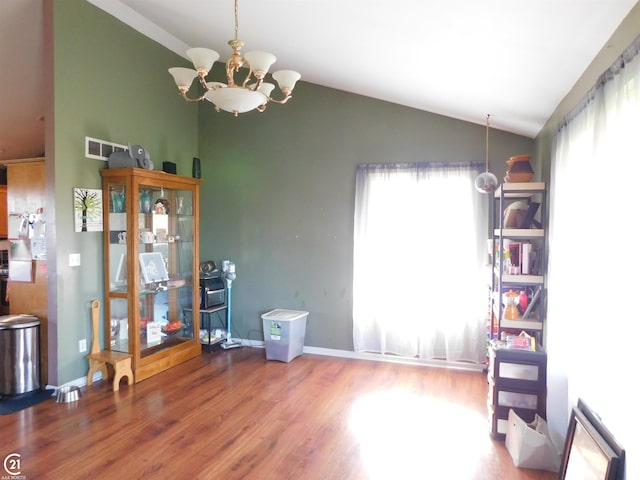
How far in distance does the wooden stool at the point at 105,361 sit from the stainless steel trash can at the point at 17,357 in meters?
0.43

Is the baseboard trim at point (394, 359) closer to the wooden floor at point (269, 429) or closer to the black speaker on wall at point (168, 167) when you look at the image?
the wooden floor at point (269, 429)

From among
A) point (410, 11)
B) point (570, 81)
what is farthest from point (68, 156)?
point (570, 81)

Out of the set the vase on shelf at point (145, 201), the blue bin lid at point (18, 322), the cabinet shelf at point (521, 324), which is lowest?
the blue bin lid at point (18, 322)

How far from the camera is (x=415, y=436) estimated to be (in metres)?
2.74

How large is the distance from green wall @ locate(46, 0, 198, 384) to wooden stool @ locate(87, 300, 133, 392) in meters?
0.08

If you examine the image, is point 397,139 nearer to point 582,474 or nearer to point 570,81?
point 570,81

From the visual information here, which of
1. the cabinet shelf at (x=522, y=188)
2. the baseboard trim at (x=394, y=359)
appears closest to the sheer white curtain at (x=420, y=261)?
the baseboard trim at (x=394, y=359)

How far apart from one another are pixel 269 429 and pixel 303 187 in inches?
103

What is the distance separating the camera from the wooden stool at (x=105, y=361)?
3463mm

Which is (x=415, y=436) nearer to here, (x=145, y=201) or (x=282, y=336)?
(x=282, y=336)

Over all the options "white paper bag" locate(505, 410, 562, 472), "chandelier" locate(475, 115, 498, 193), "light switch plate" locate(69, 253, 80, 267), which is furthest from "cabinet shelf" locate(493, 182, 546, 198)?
"light switch plate" locate(69, 253, 80, 267)

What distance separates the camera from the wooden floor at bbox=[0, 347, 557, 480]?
2357 millimetres

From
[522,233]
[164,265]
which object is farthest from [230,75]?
[164,265]

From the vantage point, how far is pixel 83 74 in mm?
3500
